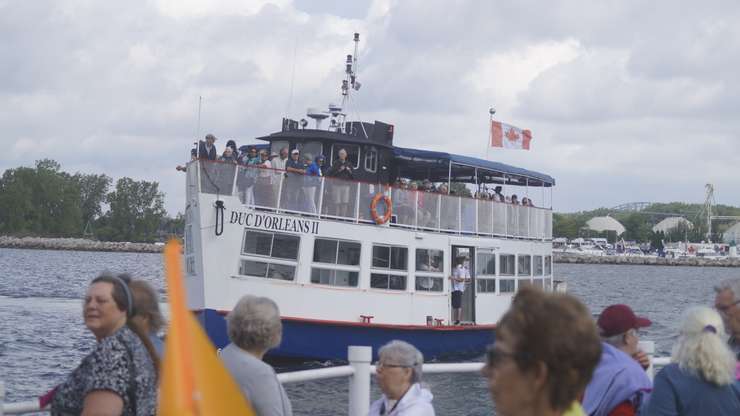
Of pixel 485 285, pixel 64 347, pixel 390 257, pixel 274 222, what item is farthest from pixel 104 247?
pixel 274 222

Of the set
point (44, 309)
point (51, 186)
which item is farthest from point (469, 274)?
point (51, 186)

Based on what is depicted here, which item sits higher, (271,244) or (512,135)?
(512,135)

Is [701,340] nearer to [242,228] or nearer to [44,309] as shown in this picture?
[242,228]

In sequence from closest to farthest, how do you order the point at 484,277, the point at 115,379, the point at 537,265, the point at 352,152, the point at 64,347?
1. the point at 115,379
2. the point at 352,152
3. the point at 484,277
4. the point at 537,265
5. the point at 64,347

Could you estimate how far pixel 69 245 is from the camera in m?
155

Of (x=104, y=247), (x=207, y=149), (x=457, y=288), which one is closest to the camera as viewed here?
(x=207, y=149)

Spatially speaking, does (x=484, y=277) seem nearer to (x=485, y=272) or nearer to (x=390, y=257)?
(x=485, y=272)

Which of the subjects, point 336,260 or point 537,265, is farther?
point 537,265

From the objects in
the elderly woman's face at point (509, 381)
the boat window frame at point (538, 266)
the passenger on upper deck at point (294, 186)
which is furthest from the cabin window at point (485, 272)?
the elderly woman's face at point (509, 381)

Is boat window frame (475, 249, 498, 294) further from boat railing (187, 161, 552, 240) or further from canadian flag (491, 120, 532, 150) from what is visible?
canadian flag (491, 120, 532, 150)

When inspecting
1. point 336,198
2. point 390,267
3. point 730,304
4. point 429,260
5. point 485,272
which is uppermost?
point 336,198

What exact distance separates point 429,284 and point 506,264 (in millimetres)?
3805

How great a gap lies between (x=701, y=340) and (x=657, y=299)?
68214 millimetres

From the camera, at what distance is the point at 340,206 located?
21.5m
